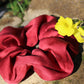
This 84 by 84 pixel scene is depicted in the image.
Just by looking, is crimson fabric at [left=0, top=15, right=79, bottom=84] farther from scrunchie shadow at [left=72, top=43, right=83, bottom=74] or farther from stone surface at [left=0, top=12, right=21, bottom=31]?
stone surface at [left=0, top=12, right=21, bottom=31]

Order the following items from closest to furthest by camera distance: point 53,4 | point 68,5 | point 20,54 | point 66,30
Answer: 1. point 66,30
2. point 20,54
3. point 68,5
4. point 53,4

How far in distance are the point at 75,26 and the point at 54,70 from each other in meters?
0.30

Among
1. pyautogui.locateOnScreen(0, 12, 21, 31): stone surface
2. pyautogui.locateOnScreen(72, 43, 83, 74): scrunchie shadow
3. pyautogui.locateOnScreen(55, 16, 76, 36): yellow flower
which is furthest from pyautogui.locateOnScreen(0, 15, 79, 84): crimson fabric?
pyautogui.locateOnScreen(0, 12, 21, 31): stone surface

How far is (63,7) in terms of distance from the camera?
51.1 inches

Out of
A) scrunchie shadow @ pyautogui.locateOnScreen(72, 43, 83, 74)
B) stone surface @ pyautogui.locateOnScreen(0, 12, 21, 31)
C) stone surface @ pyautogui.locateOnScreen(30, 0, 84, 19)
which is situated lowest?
scrunchie shadow @ pyautogui.locateOnScreen(72, 43, 83, 74)

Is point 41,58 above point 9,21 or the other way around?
above

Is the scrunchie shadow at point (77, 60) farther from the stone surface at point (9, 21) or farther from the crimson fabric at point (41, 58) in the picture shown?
the stone surface at point (9, 21)

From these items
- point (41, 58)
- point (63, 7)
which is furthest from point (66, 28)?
point (63, 7)

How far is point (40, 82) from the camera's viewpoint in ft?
2.79

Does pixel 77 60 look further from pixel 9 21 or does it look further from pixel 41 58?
pixel 9 21

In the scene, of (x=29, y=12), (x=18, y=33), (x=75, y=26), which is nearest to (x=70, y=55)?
(x=75, y=26)

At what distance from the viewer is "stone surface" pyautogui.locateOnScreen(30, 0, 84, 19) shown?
1.20 m

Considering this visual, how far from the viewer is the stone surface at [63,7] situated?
3.95 feet

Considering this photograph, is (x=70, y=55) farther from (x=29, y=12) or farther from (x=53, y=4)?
(x=29, y=12)
